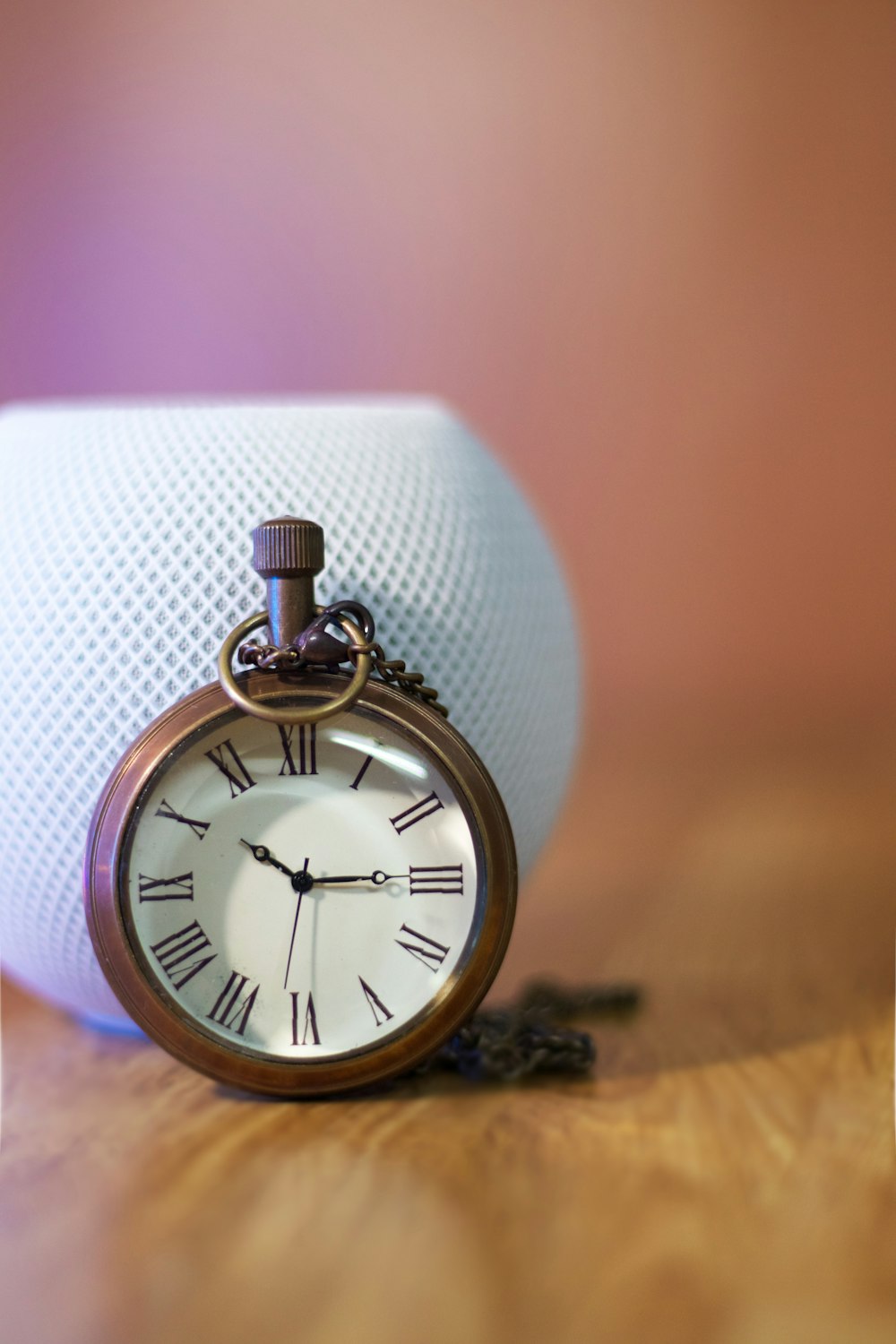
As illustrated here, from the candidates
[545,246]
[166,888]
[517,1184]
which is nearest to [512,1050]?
[517,1184]

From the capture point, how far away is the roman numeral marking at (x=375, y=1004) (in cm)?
76

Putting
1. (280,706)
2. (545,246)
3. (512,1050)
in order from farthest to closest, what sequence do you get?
(545,246) → (512,1050) → (280,706)

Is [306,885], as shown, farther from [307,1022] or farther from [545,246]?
[545,246]

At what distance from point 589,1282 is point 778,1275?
9cm

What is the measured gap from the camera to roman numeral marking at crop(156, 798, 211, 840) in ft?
2.43

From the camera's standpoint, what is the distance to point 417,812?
0.75 metres

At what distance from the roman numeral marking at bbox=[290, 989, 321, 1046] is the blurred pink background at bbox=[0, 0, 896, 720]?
144 centimetres

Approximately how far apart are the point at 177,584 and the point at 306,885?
0.61 feet

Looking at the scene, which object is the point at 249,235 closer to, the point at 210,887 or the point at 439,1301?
the point at 210,887

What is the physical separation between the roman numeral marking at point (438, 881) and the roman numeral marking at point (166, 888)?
12 cm

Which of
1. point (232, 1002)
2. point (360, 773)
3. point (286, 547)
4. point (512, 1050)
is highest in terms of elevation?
point (286, 547)

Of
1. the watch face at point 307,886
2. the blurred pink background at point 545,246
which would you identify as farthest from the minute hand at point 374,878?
the blurred pink background at point 545,246

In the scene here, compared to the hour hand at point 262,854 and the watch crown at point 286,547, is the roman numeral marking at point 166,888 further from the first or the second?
the watch crown at point 286,547

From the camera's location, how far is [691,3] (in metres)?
1.98
